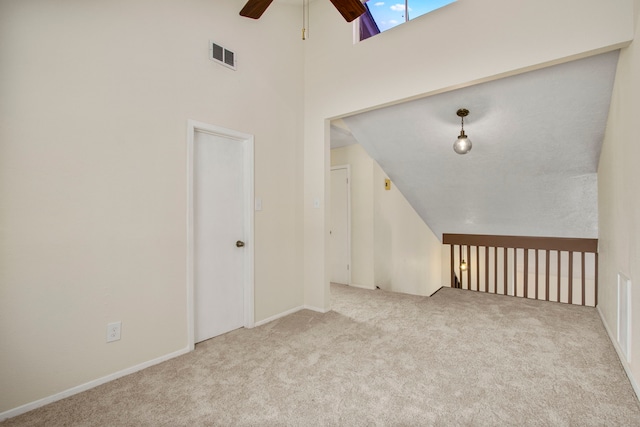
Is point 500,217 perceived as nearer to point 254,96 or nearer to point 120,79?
point 254,96

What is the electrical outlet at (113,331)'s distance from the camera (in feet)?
6.90

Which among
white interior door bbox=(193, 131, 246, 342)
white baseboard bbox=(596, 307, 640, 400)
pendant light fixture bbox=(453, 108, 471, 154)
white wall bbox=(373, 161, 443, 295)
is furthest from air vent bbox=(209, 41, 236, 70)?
white baseboard bbox=(596, 307, 640, 400)

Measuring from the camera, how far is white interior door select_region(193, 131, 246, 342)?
269 cm

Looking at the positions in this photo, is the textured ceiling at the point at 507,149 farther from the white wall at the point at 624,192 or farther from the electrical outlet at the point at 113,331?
the electrical outlet at the point at 113,331

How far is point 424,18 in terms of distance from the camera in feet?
9.16

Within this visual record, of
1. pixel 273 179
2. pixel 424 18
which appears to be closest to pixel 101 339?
pixel 273 179

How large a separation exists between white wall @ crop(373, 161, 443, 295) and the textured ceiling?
1.09 feet

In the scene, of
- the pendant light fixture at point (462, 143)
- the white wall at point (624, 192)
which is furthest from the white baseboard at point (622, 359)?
the pendant light fixture at point (462, 143)

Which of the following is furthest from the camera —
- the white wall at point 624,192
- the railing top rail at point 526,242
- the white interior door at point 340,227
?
the white interior door at point 340,227

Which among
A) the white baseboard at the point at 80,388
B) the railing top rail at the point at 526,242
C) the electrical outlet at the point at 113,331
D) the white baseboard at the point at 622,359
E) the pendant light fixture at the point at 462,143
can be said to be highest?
the pendant light fixture at the point at 462,143

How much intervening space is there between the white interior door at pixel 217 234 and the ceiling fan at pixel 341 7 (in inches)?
41.9

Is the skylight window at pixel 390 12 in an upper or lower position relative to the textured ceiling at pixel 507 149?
upper

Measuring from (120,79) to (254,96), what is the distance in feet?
4.02

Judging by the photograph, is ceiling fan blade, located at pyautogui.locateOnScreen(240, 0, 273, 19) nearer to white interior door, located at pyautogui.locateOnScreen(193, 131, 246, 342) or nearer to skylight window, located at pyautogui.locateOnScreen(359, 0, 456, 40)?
white interior door, located at pyautogui.locateOnScreen(193, 131, 246, 342)
